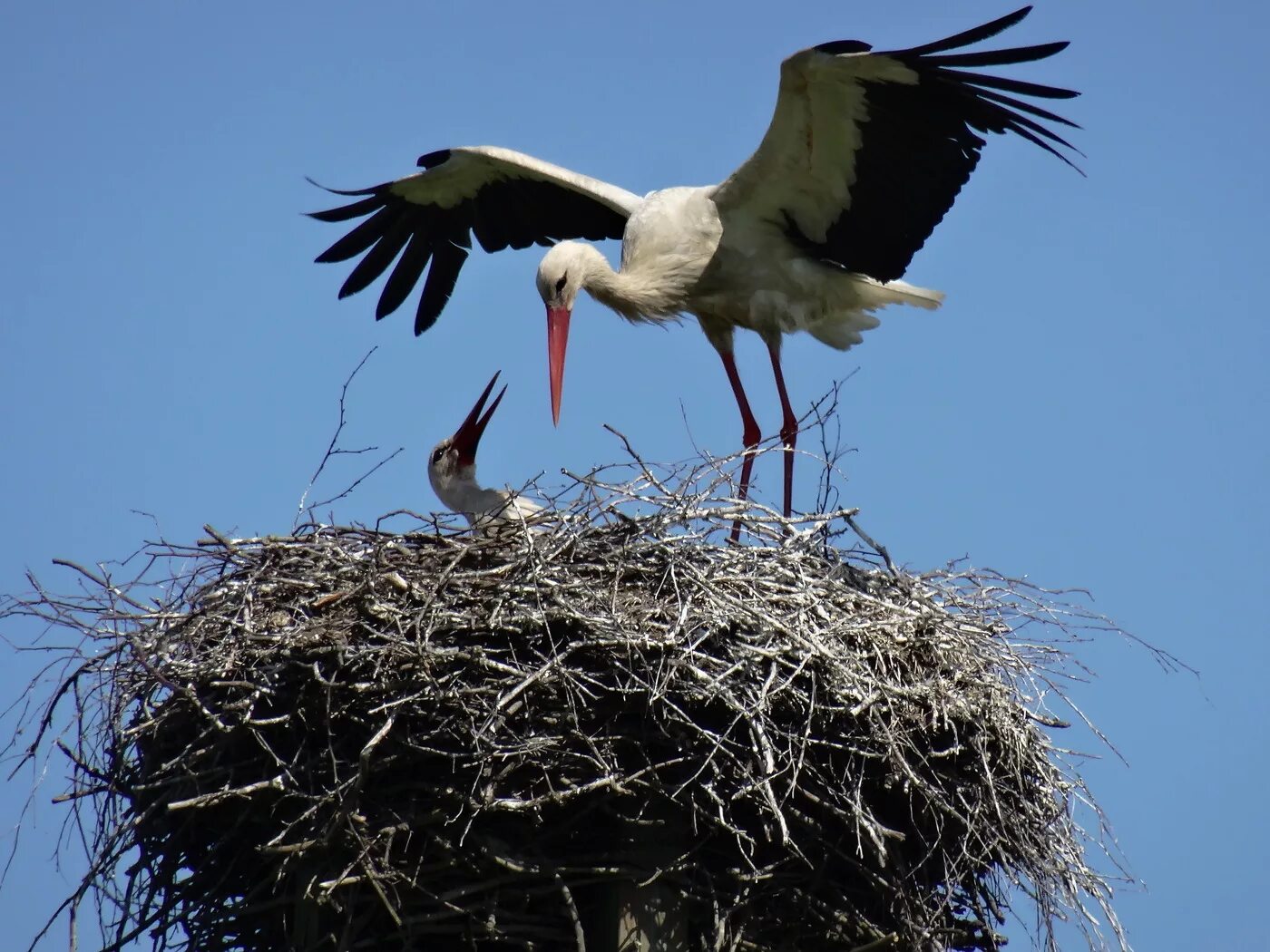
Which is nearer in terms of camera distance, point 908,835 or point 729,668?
point 729,668

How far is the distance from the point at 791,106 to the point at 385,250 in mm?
1863

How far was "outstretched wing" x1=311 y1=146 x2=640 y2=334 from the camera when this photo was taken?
614 cm

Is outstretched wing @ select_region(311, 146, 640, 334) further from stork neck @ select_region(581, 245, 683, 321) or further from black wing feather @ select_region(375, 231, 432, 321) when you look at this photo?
stork neck @ select_region(581, 245, 683, 321)

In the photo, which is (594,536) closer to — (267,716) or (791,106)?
(267,716)

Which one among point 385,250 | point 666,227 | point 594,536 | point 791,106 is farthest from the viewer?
point 385,250

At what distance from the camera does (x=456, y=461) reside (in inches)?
200

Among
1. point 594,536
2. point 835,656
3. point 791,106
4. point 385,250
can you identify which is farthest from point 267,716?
point 385,250

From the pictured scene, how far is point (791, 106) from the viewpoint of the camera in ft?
16.3

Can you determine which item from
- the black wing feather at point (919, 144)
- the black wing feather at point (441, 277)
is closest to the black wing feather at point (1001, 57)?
the black wing feather at point (919, 144)

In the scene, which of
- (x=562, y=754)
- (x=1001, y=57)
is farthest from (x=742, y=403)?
(x=562, y=754)

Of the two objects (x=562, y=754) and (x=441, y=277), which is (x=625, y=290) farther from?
(x=562, y=754)

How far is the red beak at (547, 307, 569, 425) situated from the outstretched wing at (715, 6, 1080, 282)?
2.06ft

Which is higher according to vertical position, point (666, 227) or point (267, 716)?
point (666, 227)

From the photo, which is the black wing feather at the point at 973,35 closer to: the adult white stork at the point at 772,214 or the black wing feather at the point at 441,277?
the adult white stork at the point at 772,214
